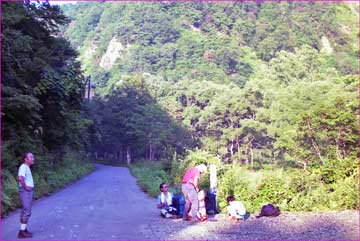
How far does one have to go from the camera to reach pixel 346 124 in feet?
82.5

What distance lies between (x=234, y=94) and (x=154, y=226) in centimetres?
5989

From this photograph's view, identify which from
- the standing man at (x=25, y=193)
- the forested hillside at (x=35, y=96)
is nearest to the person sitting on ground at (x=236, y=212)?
the standing man at (x=25, y=193)

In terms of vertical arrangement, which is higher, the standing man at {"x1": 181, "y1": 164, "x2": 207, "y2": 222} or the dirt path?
the standing man at {"x1": 181, "y1": 164, "x2": 207, "y2": 222}

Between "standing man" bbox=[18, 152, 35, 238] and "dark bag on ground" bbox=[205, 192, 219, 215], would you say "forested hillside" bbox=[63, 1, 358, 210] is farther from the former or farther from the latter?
"standing man" bbox=[18, 152, 35, 238]

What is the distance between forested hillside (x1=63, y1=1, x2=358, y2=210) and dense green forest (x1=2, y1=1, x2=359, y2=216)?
13 cm

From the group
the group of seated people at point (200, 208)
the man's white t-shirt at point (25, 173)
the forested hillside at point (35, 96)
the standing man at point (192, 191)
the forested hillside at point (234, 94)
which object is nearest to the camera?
the man's white t-shirt at point (25, 173)

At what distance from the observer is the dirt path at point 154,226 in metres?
8.83

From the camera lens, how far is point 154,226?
10.2 m

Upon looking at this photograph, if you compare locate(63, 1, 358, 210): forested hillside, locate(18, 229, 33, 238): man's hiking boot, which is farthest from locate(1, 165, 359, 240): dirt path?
locate(63, 1, 358, 210): forested hillside

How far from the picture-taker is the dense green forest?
15289mm

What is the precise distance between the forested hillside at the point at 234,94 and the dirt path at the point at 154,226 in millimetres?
2556

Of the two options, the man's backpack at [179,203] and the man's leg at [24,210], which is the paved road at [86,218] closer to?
the man's leg at [24,210]

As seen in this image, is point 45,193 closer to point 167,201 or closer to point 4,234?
point 167,201

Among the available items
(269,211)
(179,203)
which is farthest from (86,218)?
(269,211)
